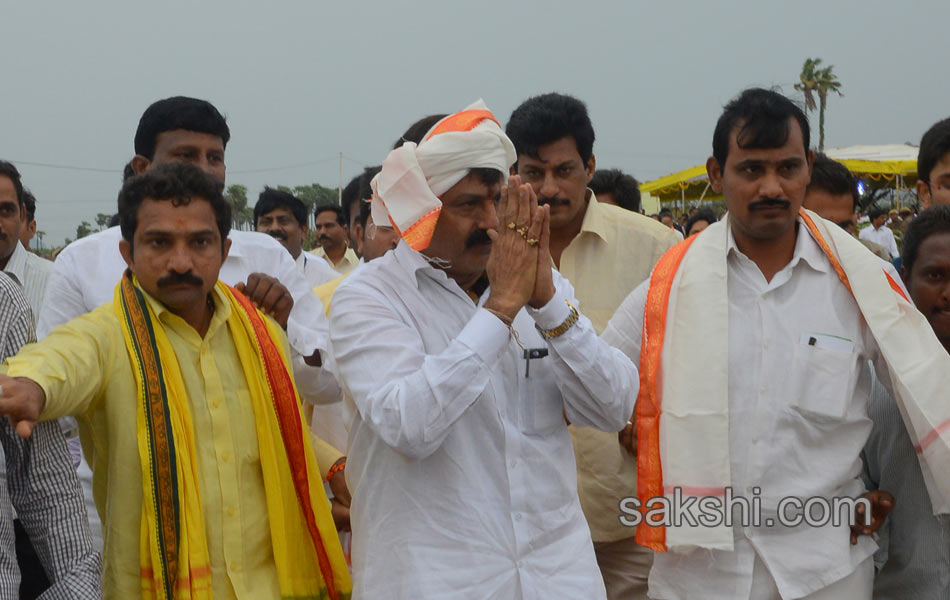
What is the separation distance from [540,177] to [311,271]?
2823mm

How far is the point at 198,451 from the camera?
9.20 ft

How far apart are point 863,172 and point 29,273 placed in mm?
24314

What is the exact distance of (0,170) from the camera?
17.8ft

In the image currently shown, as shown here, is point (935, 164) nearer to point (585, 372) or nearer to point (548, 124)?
point (548, 124)

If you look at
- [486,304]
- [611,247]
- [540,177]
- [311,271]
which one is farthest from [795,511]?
[311,271]

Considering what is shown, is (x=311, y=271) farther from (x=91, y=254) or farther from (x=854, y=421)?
(x=854, y=421)

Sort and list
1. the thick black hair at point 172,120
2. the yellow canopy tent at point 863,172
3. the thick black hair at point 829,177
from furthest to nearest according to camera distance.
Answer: the yellow canopy tent at point 863,172 → the thick black hair at point 829,177 → the thick black hair at point 172,120

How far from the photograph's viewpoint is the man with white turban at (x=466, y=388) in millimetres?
2488

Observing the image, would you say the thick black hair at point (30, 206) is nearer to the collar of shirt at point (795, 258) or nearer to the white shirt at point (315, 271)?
the white shirt at point (315, 271)

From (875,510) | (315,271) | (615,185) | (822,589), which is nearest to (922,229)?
(875,510)

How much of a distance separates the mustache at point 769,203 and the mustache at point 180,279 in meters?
1.89

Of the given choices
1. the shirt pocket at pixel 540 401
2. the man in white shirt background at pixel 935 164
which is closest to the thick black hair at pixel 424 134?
the shirt pocket at pixel 540 401

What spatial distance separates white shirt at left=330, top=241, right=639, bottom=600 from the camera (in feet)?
8.05

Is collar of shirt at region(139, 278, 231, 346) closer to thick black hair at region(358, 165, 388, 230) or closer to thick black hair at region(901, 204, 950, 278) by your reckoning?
thick black hair at region(358, 165, 388, 230)
